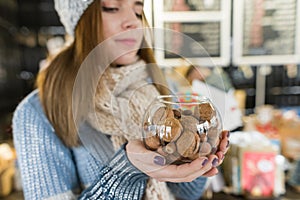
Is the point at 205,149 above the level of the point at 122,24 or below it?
below

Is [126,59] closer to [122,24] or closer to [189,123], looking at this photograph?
[122,24]

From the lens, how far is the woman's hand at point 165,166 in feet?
1.35

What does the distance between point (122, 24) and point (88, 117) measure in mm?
152

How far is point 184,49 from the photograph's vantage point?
1.68 feet

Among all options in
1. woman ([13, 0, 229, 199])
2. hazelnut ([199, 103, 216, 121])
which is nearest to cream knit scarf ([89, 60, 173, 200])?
woman ([13, 0, 229, 199])

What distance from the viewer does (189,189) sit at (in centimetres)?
60

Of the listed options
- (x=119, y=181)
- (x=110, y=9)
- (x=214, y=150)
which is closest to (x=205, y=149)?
(x=214, y=150)

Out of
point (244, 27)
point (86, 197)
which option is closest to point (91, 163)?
point (86, 197)

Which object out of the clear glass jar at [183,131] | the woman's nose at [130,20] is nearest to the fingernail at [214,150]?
the clear glass jar at [183,131]

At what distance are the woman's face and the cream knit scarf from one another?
0.04 meters

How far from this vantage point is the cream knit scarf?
0.51m

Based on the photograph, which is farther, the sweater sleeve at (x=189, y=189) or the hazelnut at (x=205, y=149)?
the sweater sleeve at (x=189, y=189)

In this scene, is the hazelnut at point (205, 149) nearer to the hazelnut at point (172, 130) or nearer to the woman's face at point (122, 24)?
the hazelnut at point (172, 130)

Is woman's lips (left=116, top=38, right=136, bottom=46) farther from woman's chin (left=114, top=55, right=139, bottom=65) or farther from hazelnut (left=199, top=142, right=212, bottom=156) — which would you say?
hazelnut (left=199, top=142, right=212, bottom=156)
